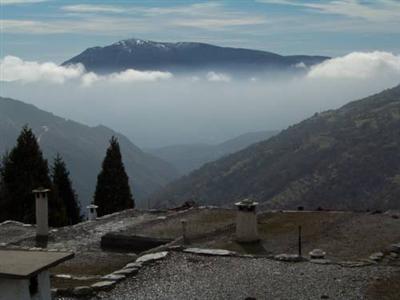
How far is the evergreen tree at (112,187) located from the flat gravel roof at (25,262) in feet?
109

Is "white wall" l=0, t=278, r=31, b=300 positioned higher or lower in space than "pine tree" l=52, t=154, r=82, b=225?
higher

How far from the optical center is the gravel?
16656 mm

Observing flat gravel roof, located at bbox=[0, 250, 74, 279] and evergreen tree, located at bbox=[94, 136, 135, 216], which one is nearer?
flat gravel roof, located at bbox=[0, 250, 74, 279]

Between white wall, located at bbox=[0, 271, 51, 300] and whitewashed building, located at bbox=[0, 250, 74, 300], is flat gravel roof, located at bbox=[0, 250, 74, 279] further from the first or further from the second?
white wall, located at bbox=[0, 271, 51, 300]

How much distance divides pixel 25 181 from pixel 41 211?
Result: 53.6 ft

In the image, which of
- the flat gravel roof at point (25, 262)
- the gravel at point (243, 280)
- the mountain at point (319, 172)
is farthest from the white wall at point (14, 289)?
the mountain at point (319, 172)

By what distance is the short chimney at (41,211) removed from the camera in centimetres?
2641

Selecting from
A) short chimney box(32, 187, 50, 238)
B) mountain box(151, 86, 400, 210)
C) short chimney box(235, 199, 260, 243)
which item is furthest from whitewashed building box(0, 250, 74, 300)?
mountain box(151, 86, 400, 210)

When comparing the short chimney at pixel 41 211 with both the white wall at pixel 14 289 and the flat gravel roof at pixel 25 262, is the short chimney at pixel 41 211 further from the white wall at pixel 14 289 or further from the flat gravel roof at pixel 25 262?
the white wall at pixel 14 289

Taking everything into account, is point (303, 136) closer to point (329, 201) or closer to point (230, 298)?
point (329, 201)

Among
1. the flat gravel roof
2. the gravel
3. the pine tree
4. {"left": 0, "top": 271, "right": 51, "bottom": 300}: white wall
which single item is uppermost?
the flat gravel roof

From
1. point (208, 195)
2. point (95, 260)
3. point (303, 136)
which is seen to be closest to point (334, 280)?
point (95, 260)

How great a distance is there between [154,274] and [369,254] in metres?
6.92

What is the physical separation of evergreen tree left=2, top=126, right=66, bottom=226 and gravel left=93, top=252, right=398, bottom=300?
21.9 m
